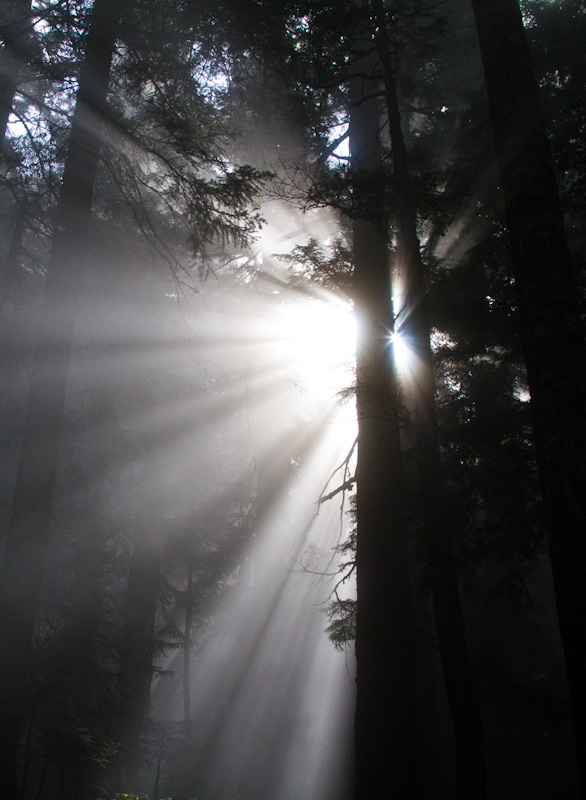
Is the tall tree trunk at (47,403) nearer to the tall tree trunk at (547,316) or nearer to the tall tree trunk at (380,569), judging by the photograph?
the tall tree trunk at (380,569)

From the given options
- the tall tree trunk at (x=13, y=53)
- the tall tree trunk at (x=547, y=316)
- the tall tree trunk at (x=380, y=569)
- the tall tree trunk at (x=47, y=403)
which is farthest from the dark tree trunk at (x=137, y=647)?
the tall tree trunk at (x=13, y=53)

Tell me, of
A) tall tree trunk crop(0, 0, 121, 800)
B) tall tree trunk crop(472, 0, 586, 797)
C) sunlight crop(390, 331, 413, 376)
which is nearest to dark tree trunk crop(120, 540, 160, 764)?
tall tree trunk crop(0, 0, 121, 800)

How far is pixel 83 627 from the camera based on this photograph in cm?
1073

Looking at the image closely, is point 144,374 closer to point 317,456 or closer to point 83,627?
point 83,627

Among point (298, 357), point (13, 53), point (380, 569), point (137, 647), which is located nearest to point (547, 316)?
point (380, 569)

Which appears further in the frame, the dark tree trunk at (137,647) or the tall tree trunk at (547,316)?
the dark tree trunk at (137,647)

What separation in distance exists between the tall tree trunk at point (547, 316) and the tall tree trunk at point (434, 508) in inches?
38.8

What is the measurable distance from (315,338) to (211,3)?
555 centimetres

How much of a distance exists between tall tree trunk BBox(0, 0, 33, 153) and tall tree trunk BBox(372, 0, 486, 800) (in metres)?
4.77

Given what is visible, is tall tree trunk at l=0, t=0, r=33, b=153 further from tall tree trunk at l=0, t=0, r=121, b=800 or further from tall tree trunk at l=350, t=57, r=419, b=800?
tall tree trunk at l=350, t=57, r=419, b=800

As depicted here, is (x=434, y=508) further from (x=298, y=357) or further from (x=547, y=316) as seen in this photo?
(x=298, y=357)

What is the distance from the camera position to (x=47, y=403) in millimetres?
6969

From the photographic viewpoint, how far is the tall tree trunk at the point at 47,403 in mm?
6225

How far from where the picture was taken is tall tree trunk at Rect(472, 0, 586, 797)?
3711 mm
